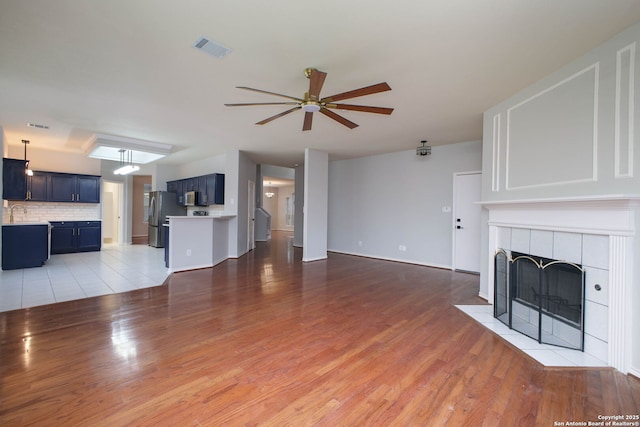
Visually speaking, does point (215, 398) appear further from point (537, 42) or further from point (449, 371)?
point (537, 42)

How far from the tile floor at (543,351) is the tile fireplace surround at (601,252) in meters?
0.11

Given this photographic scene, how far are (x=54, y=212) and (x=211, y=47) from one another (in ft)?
24.6

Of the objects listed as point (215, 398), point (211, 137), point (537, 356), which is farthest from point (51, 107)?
point (537, 356)

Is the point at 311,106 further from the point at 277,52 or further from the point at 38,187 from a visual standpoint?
the point at 38,187

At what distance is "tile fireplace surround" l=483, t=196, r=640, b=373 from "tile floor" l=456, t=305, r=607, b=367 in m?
0.11

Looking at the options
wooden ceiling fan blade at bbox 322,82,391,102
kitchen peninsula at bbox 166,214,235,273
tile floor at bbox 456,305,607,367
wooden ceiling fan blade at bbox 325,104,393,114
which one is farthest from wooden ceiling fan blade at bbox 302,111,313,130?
kitchen peninsula at bbox 166,214,235,273

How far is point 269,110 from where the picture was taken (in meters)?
3.70

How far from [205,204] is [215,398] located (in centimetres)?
629

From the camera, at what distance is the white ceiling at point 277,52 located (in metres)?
1.88

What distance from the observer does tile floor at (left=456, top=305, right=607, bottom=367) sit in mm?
2135

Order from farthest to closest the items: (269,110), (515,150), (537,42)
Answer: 1. (269,110)
2. (515,150)
3. (537,42)

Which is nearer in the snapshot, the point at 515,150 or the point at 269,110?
the point at 515,150

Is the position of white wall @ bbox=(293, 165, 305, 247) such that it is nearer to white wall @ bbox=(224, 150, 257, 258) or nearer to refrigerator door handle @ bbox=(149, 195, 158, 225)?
white wall @ bbox=(224, 150, 257, 258)

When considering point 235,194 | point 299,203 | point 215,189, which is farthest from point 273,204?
point 235,194
